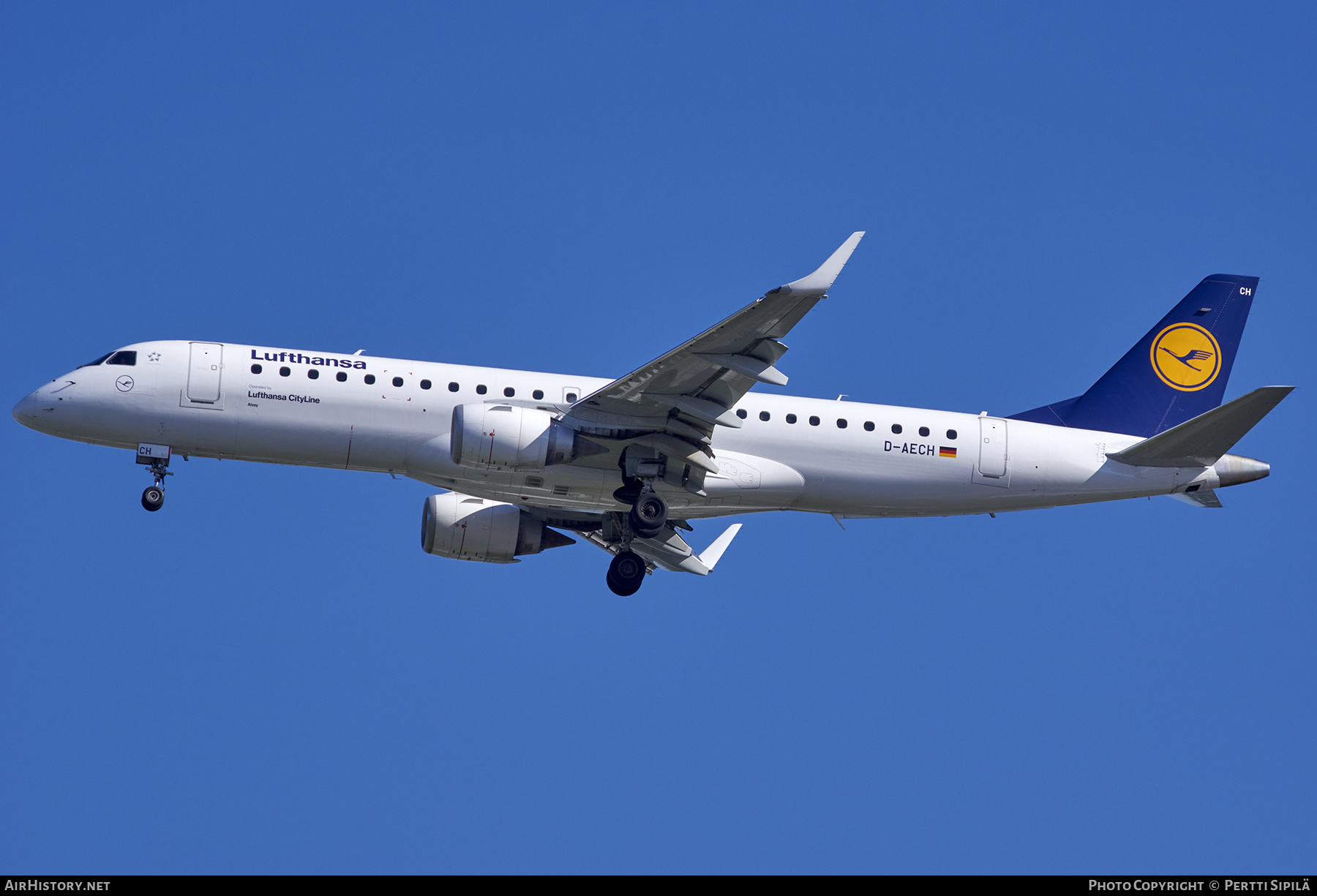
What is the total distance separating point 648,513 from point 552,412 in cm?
293

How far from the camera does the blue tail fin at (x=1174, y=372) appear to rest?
1266 inches

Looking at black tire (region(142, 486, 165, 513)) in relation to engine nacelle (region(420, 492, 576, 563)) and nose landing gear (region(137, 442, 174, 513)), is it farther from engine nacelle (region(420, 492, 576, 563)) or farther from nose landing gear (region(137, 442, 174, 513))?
engine nacelle (region(420, 492, 576, 563))

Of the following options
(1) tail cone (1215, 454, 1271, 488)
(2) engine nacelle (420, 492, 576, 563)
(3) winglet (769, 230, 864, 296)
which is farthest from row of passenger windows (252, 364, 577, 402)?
(1) tail cone (1215, 454, 1271, 488)

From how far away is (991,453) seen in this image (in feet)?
98.2

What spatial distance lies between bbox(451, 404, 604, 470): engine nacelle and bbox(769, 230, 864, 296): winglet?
6.20m

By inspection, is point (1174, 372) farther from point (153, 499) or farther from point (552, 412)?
point (153, 499)

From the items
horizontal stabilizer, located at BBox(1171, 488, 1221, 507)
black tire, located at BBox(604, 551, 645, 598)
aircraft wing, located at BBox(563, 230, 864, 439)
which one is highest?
aircraft wing, located at BBox(563, 230, 864, 439)

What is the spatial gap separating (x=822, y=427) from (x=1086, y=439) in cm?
640

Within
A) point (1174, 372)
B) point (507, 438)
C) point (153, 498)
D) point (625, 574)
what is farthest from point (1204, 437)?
point (153, 498)

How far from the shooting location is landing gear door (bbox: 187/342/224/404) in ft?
92.6

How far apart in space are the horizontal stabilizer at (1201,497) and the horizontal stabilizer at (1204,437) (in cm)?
67

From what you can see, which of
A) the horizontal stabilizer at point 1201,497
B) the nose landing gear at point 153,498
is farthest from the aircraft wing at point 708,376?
the horizontal stabilizer at point 1201,497

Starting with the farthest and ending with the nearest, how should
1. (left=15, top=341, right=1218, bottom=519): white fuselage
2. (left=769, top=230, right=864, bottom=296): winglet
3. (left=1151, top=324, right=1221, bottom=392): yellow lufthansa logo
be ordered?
(left=1151, top=324, right=1221, bottom=392): yellow lufthansa logo
(left=15, top=341, right=1218, bottom=519): white fuselage
(left=769, top=230, right=864, bottom=296): winglet

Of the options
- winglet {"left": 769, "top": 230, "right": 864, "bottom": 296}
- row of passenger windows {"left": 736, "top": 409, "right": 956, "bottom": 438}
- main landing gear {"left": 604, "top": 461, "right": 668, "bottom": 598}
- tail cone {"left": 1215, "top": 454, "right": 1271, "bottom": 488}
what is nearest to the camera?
winglet {"left": 769, "top": 230, "right": 864, "bottom": 296}
